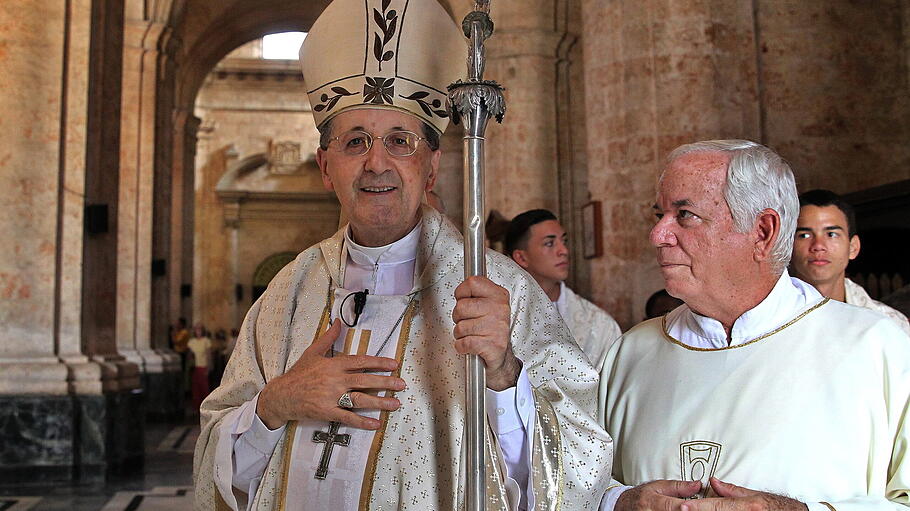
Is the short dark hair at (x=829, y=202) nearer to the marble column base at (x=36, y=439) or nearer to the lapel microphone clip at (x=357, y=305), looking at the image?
the lapel microphone clip at (x=357, y=305)

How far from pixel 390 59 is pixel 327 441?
961 mm

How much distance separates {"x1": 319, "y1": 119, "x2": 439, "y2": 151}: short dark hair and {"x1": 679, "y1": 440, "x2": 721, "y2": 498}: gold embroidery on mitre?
0.95 meters

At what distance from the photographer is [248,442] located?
2168mm

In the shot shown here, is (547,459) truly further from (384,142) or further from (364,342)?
(384,142)

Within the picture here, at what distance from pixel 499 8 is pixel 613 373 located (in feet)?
31.0

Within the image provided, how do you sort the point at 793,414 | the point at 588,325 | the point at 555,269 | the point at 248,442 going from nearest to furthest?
the point at 793,414, the point at 248,442, the point at 555,269, the point at 588,325

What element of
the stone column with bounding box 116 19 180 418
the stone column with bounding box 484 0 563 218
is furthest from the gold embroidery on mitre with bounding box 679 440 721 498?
the stone column with bounding box 116 19 180 418

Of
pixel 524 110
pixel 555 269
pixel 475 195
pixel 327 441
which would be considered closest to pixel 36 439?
pixel 555 269

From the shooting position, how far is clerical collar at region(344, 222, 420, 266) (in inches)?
90.7

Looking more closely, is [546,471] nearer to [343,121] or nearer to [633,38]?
[343,121]

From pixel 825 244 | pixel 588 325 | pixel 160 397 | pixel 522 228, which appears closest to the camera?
pixel 825 244

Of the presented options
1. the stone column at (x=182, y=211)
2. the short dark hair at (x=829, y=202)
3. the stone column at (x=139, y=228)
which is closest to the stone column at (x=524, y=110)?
the stone column at (x=139, y=228)

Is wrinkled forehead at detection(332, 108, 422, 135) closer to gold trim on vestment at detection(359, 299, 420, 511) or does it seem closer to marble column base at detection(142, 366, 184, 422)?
gold trim on vestment at detection(359, 299, 420, 511)

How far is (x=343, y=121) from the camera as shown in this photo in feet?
7.41
